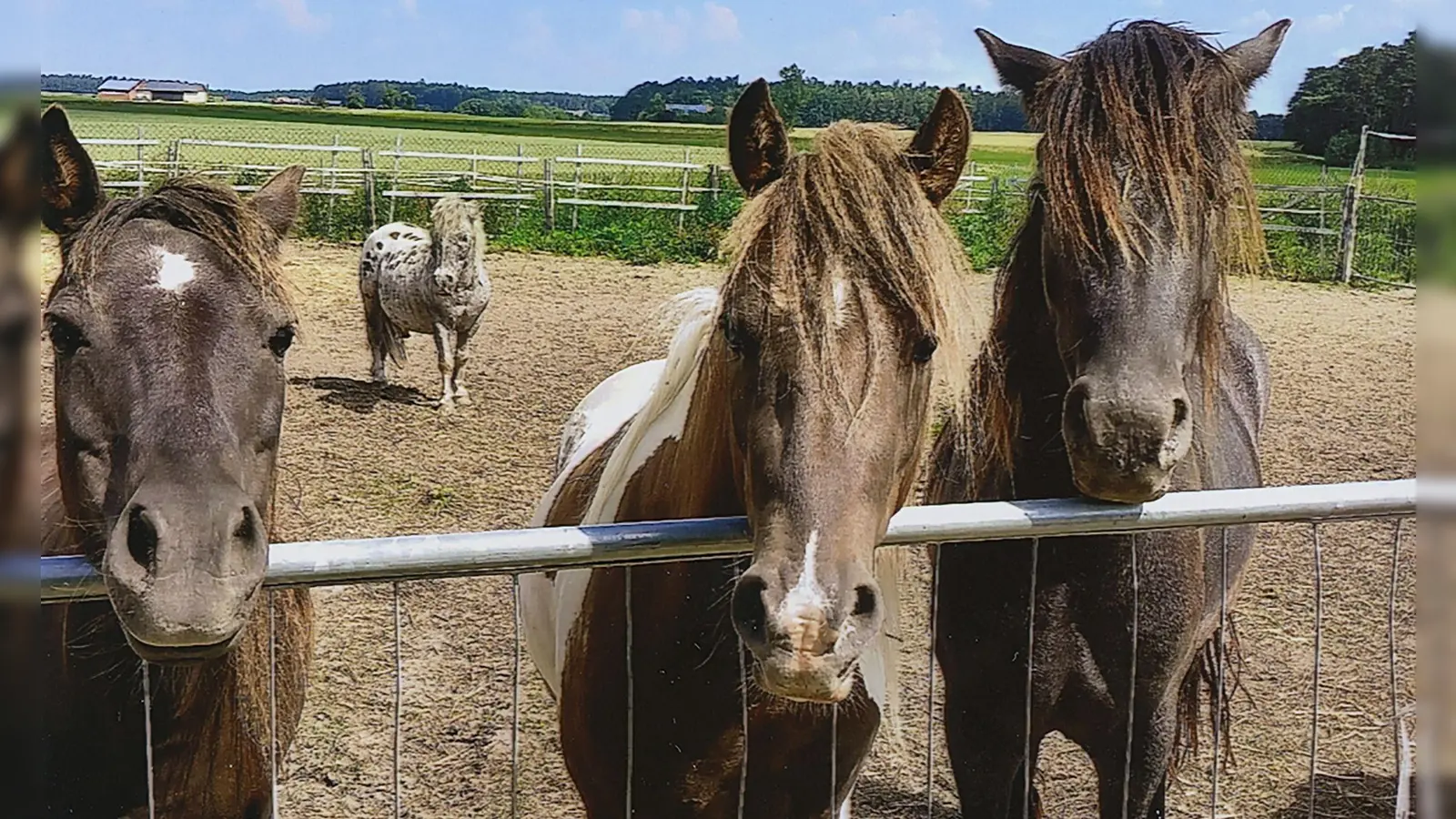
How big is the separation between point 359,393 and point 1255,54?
8311 millimetres

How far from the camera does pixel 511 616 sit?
542 cm

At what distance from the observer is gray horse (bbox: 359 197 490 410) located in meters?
9.66

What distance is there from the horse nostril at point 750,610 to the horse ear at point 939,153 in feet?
2.74

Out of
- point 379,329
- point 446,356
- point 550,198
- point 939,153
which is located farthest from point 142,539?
point 550,198

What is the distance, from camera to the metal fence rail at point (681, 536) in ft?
5.84

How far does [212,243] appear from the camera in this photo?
2082mm

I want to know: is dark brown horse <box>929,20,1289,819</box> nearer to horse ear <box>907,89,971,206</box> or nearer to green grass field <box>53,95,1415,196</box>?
horse ear <box>907,89,971,206</box>

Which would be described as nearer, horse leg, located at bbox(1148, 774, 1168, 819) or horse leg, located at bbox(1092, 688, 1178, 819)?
horse leg, located at bbox(1092, 688, 1178, 819)

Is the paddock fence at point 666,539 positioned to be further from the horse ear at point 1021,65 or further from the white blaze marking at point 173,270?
the horse ear at point 1021,65

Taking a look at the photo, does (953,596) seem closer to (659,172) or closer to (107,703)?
(107,703)

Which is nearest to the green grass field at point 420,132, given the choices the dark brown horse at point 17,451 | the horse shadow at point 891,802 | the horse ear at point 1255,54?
the horse shadow at point 891,802

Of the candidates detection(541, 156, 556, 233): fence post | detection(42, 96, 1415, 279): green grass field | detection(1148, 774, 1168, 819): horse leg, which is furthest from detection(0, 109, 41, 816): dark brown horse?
detection(541, 156, 556, 233): fence post

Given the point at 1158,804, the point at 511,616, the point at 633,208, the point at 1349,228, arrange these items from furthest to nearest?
1. the point at 633,208
2. the point at 1349,228
3. the point at 511,616
4. the point at 1158,804

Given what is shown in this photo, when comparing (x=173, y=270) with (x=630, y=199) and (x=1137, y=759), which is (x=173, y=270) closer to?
(x=1137, y=759)
